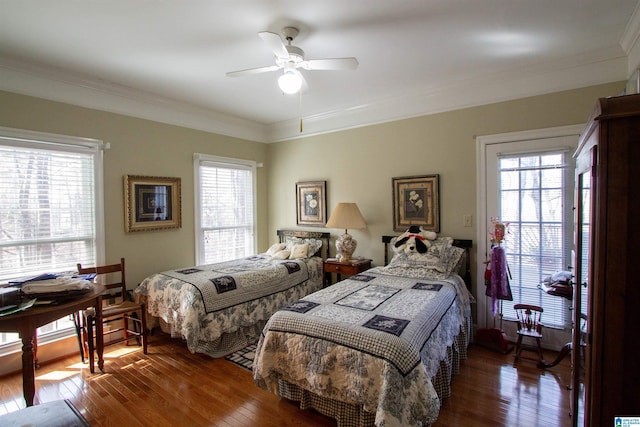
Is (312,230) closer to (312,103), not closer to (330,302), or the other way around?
(312,103)

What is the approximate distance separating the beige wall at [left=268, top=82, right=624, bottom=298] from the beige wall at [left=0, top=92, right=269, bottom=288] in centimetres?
130

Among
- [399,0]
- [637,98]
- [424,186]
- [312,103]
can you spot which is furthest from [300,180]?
[637,98]

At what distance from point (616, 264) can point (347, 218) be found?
2942 millimetres

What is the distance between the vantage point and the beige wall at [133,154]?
2.96m

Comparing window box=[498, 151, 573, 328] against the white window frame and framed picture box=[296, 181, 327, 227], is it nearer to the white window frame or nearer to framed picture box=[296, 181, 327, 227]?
the white window frame

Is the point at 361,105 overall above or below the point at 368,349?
above

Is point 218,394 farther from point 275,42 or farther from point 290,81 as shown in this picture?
point 275,42

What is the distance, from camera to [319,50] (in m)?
2.66

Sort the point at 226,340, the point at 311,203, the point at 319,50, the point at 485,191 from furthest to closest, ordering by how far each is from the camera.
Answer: the point at 311,203 < the point at 485,191 < the point at 226,340 < the point at 319,50

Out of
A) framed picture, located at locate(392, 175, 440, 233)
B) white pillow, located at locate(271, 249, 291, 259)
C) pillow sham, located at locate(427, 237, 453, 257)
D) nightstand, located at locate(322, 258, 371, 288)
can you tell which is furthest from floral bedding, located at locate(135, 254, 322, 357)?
pillow sham, located at locate(427, 237, 453, 257)

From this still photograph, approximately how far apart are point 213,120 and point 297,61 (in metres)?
2.39

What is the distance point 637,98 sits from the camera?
1.01 meters

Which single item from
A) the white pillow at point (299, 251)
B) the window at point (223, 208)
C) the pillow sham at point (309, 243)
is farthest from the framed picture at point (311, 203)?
the window at point (223, 208)

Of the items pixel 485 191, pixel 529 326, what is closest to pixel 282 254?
pixel 485 191
